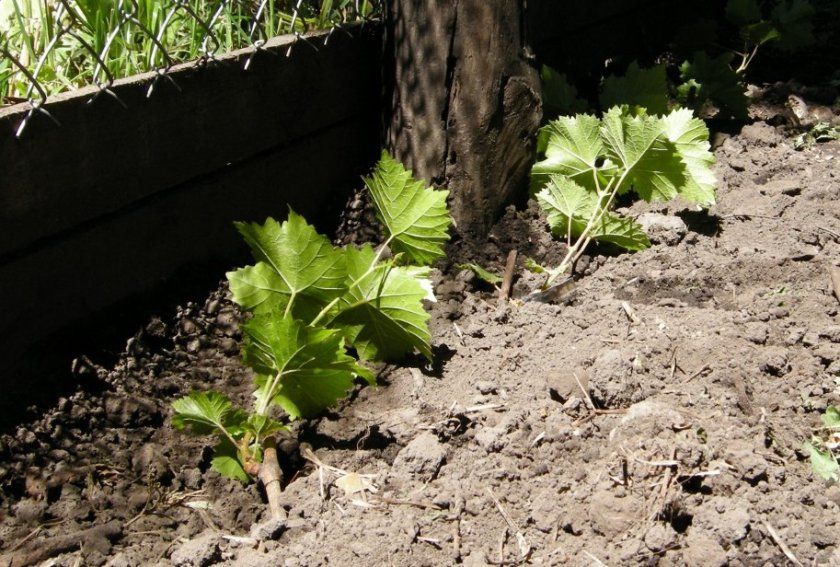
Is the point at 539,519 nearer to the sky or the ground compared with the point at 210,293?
nearer to the ground

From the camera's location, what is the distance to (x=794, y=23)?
13.3ft

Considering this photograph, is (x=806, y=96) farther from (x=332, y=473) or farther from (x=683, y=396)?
(x=332, y=473)

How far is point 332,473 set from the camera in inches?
88.4

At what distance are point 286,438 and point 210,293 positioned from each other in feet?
1.99

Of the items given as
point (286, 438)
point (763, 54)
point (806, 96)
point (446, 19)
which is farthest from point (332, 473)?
point (763, 54)

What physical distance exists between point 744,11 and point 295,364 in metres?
2.83

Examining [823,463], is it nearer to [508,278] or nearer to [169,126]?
[508,278]

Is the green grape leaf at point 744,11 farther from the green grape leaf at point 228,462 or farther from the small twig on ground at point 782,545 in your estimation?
the green grape leaf at point 228,462

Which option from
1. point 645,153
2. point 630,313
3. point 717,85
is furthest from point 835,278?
point 717,85

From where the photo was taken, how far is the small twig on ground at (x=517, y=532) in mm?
1951

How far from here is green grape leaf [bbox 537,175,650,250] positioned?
9.86 feet

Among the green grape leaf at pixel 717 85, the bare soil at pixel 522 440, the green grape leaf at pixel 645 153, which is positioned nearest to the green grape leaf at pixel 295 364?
the bare soil at pixel 522 440

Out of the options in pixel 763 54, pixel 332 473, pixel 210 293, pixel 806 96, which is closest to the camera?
pixel 332 473

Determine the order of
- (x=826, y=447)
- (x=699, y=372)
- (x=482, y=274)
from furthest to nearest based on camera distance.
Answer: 1. (x=482, y=274)
2. (x=699, y=372)
3. (x=826, y=447)
